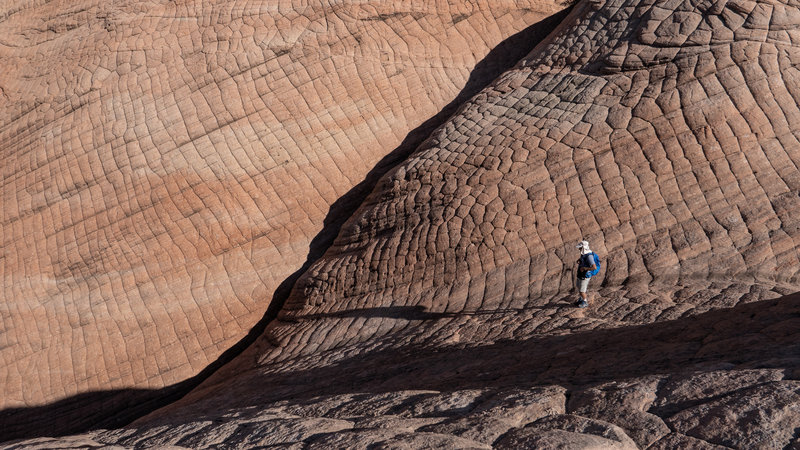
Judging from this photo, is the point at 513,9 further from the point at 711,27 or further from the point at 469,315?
the point at 469,315

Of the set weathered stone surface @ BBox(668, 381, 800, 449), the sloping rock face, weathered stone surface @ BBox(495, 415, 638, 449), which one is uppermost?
the sloping rock face

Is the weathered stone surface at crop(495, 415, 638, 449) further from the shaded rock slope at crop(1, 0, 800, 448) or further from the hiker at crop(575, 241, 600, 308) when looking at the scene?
the hiker at crop(575, 241, 600, 308)

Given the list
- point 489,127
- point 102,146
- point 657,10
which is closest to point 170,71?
point 102,146

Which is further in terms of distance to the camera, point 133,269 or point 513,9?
point 513,9

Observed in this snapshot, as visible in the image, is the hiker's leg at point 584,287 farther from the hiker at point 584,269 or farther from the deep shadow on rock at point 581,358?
the deep shadow on rock at point 581,358

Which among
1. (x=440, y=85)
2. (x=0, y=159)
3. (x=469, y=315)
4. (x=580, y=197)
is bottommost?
(x=469, y=315)

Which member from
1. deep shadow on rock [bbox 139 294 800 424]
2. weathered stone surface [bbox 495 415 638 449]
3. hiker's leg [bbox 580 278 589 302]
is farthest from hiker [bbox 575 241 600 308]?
weathered stone surface [bbox 495 415 638 449]
